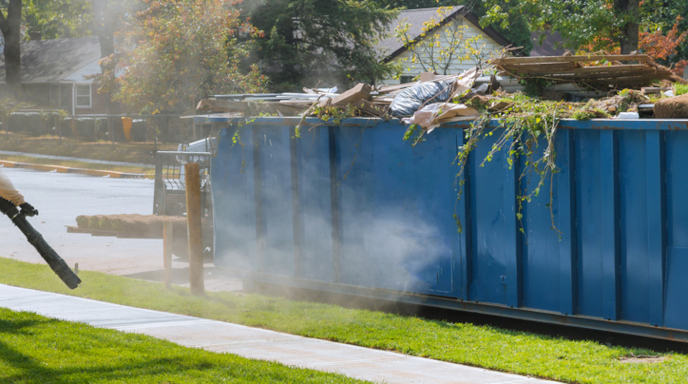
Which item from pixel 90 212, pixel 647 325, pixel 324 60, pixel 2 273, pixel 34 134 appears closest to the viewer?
pixel 647 325

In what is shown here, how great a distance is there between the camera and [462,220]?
22.6 ft

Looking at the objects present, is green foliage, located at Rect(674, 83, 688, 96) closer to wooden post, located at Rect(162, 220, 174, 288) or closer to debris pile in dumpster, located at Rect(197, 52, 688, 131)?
debris pile in dumpster, located at Rect(197, 52, 688, 131)

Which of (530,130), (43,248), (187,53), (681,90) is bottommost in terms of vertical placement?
(43,248)

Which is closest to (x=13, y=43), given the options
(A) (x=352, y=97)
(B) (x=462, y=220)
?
(A) (x=352, y=97)

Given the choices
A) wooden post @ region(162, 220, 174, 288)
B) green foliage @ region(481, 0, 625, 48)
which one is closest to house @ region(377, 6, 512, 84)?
green foliage @ region(481, 0, 625, 48)

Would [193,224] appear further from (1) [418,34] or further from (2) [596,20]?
(1) [418,34]

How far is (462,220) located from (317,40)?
63.5ft

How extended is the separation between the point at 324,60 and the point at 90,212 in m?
11.7

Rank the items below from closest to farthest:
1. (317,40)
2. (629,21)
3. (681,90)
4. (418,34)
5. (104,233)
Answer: (681,90)
(104,233)
(629,21)
(317,40)
(418,34)

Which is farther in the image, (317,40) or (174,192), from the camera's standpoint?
(317,40)

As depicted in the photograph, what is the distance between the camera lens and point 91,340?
620 cm

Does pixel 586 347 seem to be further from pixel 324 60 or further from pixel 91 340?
pixel 324 60

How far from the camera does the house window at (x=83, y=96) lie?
4384 centimetres

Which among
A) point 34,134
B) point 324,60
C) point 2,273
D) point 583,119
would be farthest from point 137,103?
point 583,119
